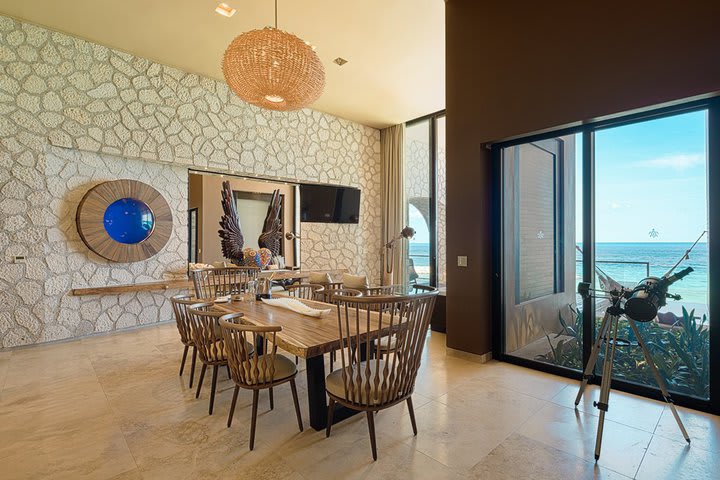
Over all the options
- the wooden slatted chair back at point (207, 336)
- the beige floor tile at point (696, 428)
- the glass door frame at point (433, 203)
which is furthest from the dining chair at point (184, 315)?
the glass door frame at point (433, 203)

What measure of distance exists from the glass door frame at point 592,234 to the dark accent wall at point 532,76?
10 cm

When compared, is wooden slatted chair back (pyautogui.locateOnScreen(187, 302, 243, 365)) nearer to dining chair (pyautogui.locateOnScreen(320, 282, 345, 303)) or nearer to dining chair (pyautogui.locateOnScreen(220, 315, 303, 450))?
dining chair (pyautogui.locateOnScreen(220, 315, 303, 450))

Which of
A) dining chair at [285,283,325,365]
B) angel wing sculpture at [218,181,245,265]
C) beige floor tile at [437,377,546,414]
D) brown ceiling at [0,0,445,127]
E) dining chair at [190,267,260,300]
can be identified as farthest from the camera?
angel wing sculpture at [218,181,245,265]

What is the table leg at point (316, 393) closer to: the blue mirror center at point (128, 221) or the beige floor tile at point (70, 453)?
the beige floor tile at point (70, 453)

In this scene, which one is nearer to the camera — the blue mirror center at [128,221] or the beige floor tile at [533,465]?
the beige floor tile at [533,465]

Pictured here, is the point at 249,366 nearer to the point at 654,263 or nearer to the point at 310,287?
the point at 310,287

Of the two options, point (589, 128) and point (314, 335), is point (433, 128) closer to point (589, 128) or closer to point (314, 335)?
point (589, 128)

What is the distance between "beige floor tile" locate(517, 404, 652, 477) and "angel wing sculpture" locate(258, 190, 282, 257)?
15.7 ft

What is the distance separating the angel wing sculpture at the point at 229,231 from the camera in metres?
5.51

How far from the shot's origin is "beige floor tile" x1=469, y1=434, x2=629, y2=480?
1.90 m

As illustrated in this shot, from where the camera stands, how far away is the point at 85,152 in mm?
4500

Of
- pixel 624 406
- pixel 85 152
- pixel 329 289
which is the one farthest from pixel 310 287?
pixel 85 152

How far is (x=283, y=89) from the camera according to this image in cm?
290

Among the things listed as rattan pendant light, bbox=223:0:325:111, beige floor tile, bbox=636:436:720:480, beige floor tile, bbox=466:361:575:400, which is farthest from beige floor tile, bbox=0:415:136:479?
beige floor tile, bbox=636:436:720:480
